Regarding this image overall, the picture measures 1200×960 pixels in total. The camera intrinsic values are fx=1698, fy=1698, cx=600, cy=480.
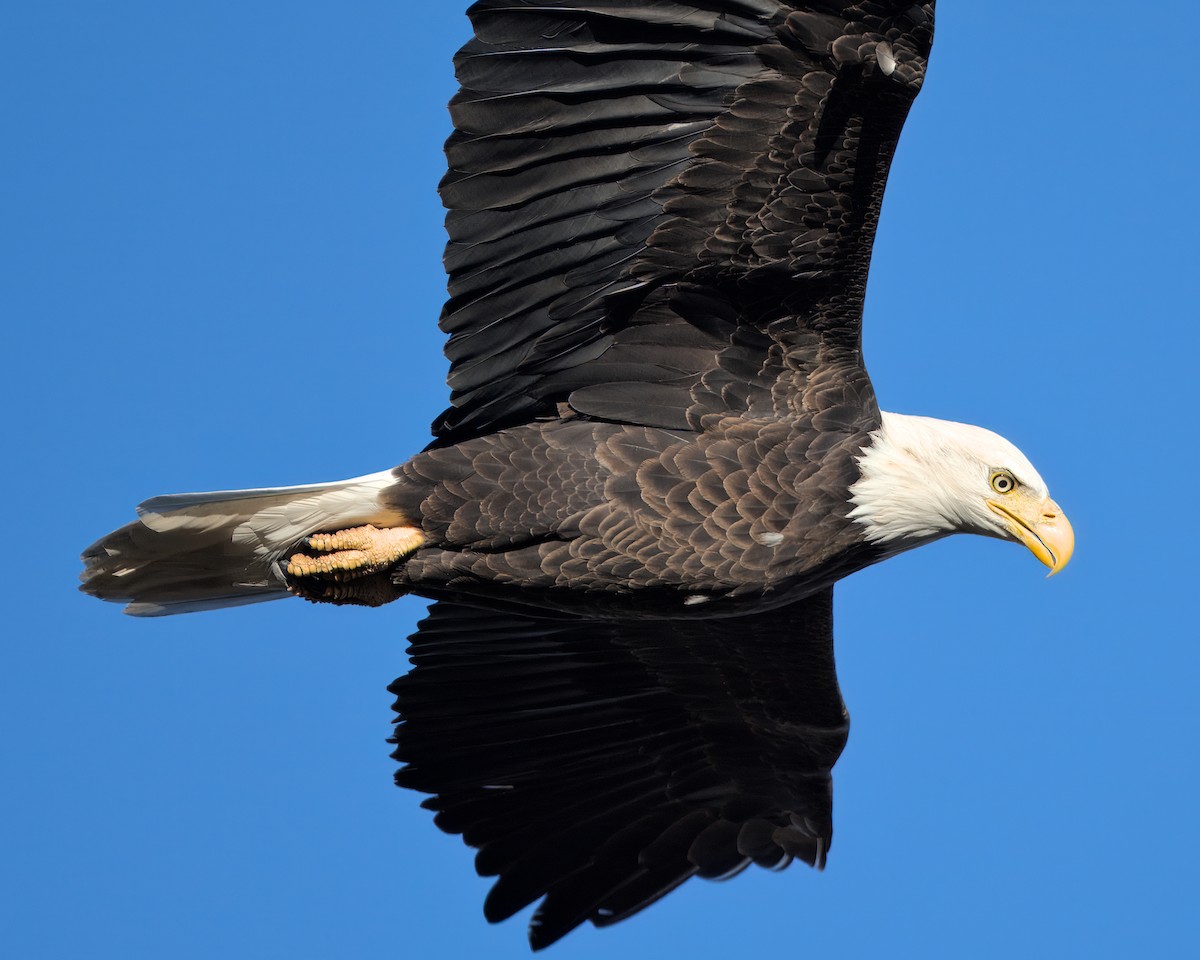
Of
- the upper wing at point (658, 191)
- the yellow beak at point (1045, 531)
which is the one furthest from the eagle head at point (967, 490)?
the upper wing at point (658, 191)

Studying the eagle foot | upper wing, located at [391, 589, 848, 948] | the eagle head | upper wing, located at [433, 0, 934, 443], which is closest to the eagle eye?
the eagle head

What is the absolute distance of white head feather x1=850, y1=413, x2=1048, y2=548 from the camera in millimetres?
6367

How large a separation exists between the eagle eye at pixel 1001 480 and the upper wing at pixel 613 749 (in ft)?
4.03

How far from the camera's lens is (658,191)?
6.12m

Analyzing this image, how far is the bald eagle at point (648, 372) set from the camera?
19.6ft

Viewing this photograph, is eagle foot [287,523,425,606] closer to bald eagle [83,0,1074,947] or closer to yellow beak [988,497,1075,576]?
bald eagle [83,0,1074,947]

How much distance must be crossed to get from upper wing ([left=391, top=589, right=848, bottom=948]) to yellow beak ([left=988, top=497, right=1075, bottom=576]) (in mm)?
1192

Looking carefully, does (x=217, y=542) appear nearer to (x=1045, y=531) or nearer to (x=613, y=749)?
(x=613, y=749)

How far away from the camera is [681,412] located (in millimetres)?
6449

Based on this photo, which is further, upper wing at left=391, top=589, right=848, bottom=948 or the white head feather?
upper wing at left=391, top=589, right=848, bottom=948

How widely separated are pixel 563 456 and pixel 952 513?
1.52 meters

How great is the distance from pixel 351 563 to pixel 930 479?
2.26 m

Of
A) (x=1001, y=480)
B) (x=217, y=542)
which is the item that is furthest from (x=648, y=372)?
(x=217, y=542)

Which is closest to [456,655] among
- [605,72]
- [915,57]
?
[605,72]
